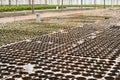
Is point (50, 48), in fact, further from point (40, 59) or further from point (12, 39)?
point (12, 39)

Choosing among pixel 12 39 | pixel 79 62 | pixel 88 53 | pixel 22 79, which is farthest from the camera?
pixel 12 39

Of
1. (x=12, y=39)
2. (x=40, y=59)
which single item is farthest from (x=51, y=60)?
(x=12, y=39)

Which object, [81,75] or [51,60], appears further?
[51,60]

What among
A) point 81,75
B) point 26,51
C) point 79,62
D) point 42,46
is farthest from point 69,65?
point 42,46

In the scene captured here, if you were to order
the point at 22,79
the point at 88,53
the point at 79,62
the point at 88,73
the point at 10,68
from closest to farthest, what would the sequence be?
the point at 22,79 < the point at 88,73 < the point at 10,68 < the point at 79,62 < the point at 88,53

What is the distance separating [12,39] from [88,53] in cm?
522

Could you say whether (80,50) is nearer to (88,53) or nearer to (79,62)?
(88,53)

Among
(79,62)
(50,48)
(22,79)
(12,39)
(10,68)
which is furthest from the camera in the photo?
(12,39)

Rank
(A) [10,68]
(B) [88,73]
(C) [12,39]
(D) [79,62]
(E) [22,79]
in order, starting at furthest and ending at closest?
1. (C) [12,39]
2. (D) [79,62]
3. (A) [10,68]
4. (B) [88,73]
5. (E) [22,79]

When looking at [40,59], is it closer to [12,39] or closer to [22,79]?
[22,79]

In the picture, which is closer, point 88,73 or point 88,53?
point 88,73

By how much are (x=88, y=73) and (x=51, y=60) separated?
218 centimetres

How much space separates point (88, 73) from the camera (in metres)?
8.91

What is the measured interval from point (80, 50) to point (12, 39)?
457 centimetres
